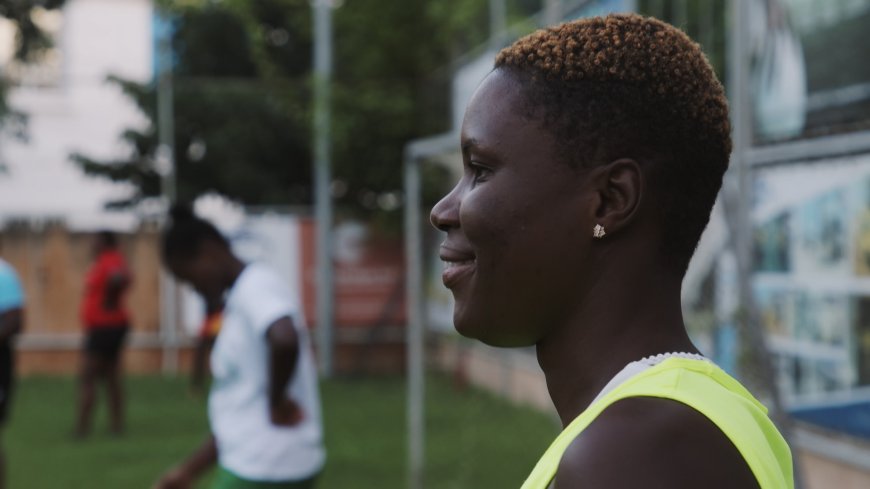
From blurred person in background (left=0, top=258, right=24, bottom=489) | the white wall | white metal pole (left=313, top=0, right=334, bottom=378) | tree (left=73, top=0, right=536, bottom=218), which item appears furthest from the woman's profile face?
the white wall

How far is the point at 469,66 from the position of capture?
984cm

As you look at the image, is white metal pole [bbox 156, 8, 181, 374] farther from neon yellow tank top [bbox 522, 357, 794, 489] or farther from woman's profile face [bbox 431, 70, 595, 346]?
neon yellow tank top [bbox 522, 357, 794, 489]

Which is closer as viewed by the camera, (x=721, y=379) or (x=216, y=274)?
(x=721, y=379)

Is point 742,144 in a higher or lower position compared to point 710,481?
higher

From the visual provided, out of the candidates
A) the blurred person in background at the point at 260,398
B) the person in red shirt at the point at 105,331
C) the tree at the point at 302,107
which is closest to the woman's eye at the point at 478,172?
the blurred person in background at the point at 260,398

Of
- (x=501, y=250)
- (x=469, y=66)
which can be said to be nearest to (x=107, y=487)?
(x=469, y=66)

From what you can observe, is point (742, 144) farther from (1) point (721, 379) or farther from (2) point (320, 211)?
(2) point (320, 211)

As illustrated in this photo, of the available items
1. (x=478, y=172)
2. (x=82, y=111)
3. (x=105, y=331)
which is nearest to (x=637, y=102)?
(x=478, y=172)

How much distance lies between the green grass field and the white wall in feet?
24.6

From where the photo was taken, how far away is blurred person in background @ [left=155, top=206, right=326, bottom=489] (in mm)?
4316

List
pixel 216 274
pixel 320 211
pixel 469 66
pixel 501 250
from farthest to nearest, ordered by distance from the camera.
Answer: pixel 320 211 < pixel 469 66 < pixel 216 274 < pixel 501 250

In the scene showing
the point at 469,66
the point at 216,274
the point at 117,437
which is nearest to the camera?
the point at 216,274

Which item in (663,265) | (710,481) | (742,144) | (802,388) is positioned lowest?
(802,388)

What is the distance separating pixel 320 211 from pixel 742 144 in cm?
1213
